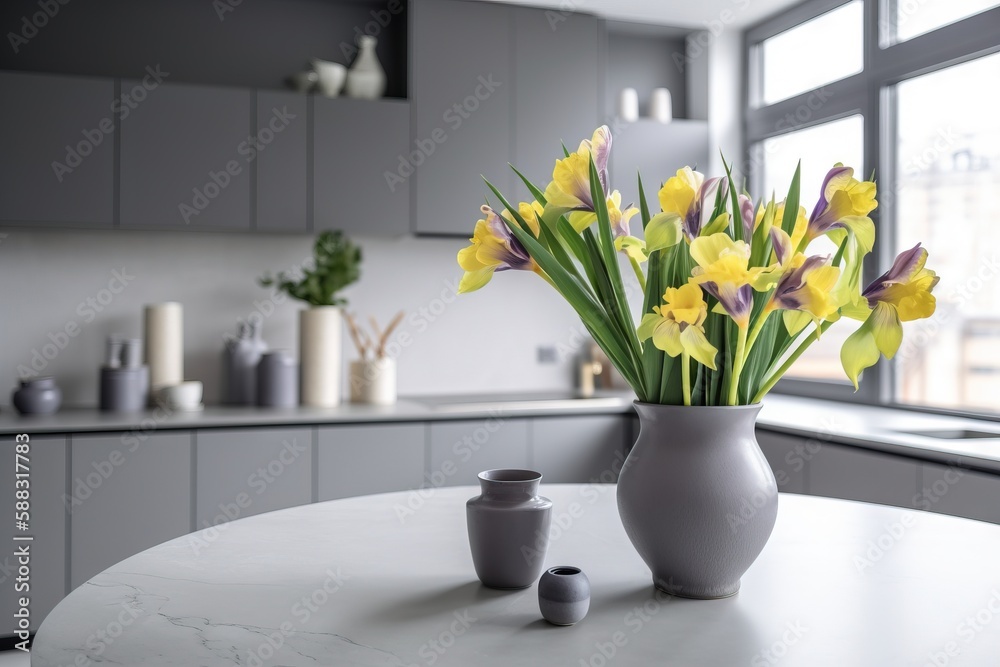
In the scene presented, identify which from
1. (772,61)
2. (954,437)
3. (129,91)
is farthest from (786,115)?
(129,91)

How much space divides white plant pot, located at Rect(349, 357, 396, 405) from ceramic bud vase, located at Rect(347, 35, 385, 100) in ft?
3.79

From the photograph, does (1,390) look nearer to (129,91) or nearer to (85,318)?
(85,318)

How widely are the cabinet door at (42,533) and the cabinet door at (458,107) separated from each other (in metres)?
1.66

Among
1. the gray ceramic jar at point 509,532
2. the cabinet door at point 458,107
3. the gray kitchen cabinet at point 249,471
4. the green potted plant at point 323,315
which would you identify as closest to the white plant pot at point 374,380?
the green potted plant at point 323,315

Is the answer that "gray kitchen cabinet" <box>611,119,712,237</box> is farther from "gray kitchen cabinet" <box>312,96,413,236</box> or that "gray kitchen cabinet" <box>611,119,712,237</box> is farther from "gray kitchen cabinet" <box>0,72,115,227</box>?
"gray kitchen cabinet" <box>0,72,115,227</box>

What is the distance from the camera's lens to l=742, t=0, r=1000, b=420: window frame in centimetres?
296

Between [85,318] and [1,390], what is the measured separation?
16.7 inches

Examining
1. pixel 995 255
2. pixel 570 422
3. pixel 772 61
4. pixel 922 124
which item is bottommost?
pixel 570 422

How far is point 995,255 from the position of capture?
2.91 metres

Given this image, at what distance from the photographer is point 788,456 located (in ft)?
9.33

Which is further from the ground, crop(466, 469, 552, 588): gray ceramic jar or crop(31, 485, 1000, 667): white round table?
crop(466, 469, 552, 588): gray ceramic jar

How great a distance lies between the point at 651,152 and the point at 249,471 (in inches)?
93.4

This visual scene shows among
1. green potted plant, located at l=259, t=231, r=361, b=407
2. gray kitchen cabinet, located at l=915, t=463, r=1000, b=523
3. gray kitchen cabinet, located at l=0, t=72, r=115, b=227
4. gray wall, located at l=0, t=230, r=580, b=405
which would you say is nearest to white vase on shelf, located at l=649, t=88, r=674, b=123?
gray wall, located at l=0, t=230, r=580, b=405

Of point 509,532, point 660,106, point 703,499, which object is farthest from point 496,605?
point 660,106
